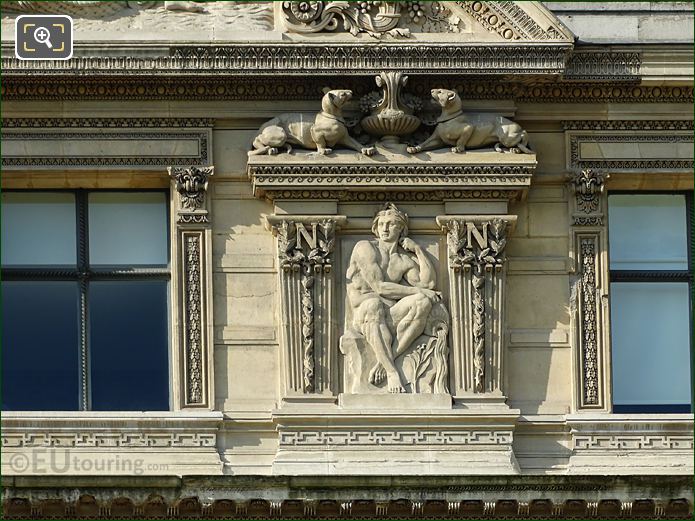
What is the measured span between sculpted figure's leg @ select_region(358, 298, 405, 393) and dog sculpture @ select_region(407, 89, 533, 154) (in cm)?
171

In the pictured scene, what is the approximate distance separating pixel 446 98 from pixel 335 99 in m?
1.11

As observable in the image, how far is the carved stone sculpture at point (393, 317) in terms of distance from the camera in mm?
33562

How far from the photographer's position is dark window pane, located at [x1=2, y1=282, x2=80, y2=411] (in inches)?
1342

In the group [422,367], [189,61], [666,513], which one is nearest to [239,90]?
[189,61]

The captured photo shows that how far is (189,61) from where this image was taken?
112 ft

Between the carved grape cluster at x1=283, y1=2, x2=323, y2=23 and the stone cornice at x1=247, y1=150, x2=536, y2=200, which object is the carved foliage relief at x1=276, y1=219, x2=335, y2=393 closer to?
the stone cornice at x1=247, y1=150, x2=536, y2=200

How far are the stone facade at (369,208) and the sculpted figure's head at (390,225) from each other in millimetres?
14

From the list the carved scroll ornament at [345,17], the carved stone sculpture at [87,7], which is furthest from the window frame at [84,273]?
the carved scroll ornament at [345,17]

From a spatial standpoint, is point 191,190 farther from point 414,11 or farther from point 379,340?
point 414,11

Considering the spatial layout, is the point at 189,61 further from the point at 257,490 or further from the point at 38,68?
the point at 257,490

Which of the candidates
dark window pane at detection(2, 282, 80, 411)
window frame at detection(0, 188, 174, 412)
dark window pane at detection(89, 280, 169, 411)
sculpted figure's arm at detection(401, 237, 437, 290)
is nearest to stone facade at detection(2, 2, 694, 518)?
sculpted figure's arm at detection(401, 237, 437, 290)

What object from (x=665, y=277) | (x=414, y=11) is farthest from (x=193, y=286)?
(x=665, y=277)

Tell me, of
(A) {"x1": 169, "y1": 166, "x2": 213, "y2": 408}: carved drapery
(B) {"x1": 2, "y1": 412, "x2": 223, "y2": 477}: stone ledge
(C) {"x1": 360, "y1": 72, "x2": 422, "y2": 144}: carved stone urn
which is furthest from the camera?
(C) {"x1": 360, "y1": 72, "x2": 422, "y2": 144}: carved stone urn

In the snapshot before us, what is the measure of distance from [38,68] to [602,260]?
5.99m
